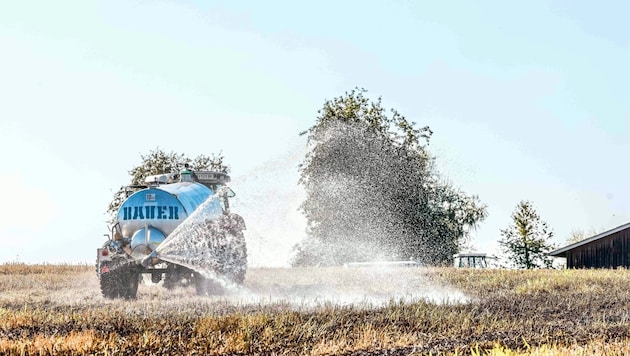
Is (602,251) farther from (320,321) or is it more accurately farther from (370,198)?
(320,321)

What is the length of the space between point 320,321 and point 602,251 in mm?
35887

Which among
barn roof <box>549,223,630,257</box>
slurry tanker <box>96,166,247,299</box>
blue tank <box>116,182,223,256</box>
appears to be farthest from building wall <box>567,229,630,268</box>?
blue tank <box>116,182,223,256</box>

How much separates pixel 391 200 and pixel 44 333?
112 feet

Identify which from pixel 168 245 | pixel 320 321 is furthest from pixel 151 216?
pixel 320 321

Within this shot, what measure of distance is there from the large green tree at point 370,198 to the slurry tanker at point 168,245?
22.6 m

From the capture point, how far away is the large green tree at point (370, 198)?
1813 inches

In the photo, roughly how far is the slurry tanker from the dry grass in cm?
67

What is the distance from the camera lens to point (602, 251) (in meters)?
48.1

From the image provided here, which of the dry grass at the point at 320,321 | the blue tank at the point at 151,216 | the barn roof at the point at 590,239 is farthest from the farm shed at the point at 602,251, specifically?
the blue tank at the point at 151,216

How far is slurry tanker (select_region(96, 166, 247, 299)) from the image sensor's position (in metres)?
21.4

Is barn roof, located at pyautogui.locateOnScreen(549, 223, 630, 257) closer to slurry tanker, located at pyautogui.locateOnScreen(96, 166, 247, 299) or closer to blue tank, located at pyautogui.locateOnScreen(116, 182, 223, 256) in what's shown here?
slurry tanker, located at pyautogui.locateOnScreen(96, 166, 247, 299)

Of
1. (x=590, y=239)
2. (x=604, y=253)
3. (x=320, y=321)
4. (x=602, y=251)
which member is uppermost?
(x=590, y=239)

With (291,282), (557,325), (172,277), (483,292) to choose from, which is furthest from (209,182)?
(557,325)

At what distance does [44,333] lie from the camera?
1418 cm
